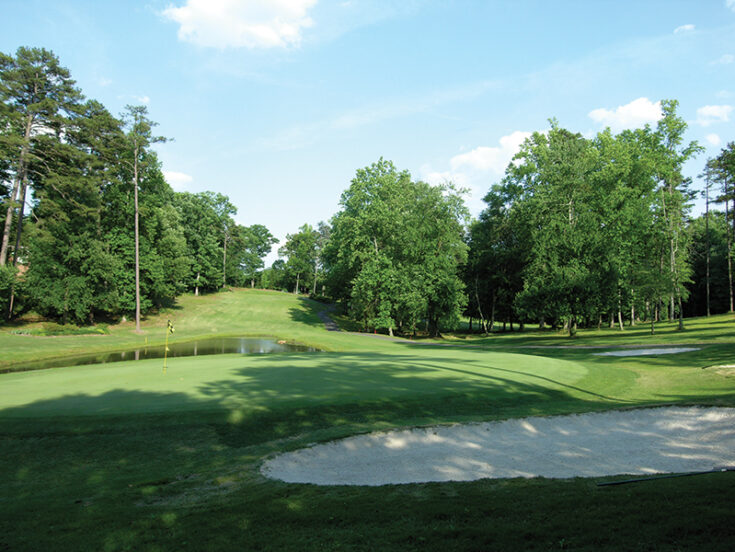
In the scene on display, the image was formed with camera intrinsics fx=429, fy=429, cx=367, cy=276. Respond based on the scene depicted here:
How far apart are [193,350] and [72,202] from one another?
19.9 metres

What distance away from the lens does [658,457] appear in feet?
27.6

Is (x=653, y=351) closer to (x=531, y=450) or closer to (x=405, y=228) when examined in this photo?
(x=531, y=450)

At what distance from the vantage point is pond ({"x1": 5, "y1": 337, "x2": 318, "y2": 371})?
26578 mm

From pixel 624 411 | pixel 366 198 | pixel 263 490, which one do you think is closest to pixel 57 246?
pixel 366 198

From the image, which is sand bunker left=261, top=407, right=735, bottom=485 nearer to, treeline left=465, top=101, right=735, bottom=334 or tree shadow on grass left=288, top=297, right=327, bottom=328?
treeline left=465, top=101, right=735, bottom=334

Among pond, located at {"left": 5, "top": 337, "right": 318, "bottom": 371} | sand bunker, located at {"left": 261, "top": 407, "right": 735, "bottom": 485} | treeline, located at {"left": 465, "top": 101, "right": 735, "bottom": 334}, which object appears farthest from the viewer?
treeline, located at {"left": 465, "top": 101, "right": 735, "bottom": 334}

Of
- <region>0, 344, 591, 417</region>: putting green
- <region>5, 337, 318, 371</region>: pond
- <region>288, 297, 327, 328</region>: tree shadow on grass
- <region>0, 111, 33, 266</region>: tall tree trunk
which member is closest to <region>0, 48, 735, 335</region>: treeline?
<region>0, 111, 33, 266</region>: tall tree trunk

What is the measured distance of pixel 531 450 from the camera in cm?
897

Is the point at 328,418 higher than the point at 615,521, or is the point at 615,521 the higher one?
the point at 615,521

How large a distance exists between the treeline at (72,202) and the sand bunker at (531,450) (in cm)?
4054

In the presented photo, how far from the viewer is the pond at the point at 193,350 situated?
26578 millimetres

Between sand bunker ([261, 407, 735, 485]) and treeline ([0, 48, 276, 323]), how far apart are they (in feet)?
133

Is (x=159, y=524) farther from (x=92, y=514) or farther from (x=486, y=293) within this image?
(x=486, y=293)

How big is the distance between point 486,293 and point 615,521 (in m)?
55.5
